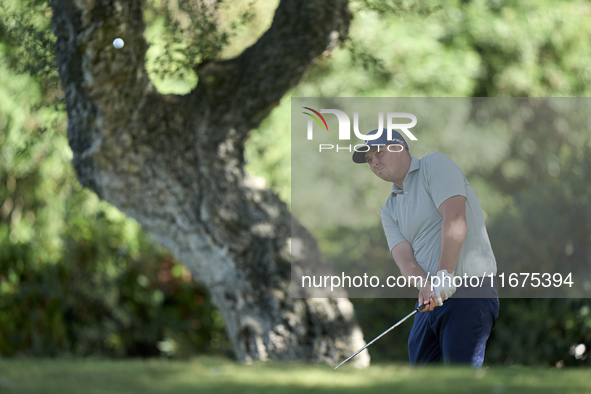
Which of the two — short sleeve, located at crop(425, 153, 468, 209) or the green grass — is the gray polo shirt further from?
the green grass

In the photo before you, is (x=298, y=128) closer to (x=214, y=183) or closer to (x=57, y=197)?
(x=214, y=183)

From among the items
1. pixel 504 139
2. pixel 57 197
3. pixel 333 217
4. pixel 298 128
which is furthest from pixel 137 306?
pixel 504 139

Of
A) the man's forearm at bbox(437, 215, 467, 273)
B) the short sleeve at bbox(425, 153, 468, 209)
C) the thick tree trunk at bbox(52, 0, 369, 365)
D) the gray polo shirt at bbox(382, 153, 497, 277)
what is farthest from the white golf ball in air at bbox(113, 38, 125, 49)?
the man's forearm at bbox(437, 215, 467, 273)

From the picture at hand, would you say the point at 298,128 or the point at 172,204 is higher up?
the point at 298,128

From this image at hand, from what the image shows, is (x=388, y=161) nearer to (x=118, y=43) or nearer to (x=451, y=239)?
(x=451, y=239)

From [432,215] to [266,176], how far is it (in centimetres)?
515

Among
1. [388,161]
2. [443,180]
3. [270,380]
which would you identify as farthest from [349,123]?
[270,380]

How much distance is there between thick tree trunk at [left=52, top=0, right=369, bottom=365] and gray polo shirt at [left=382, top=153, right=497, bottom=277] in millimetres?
1336

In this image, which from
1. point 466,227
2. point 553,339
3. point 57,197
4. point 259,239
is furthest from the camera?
point 57,197

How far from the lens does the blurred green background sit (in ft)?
15.1

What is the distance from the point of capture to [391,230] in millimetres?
3473

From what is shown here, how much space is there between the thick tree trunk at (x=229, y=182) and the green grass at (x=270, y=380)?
185 centimetres

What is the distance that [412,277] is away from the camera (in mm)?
3273

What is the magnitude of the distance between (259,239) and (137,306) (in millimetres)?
2816
